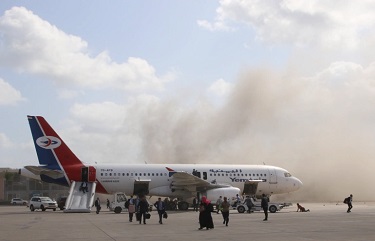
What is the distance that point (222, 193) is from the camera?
48.6 m

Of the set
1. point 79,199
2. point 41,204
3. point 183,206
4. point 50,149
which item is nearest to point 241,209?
point 183,206

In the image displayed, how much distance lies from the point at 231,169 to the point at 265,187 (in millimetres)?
3811

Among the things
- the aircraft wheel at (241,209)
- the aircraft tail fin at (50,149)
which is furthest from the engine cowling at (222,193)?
the aircraft tail fin at (50,149)

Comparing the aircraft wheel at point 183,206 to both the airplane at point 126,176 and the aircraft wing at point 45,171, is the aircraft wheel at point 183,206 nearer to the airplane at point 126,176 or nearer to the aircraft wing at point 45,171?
the airplane at point 126,176

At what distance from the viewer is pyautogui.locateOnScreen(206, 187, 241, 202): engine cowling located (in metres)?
48.4

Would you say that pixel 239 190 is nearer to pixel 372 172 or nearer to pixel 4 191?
pixel 372 172

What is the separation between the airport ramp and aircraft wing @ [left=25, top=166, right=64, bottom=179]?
5.00ft

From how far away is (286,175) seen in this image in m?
55.2

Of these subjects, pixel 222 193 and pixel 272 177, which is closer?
pixel 222 193

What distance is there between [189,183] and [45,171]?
12.4m

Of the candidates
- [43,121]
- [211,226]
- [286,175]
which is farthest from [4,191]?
[211,226]

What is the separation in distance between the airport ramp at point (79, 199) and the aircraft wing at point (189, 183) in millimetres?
7156

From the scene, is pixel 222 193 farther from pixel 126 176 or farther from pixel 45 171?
pixel 45 171

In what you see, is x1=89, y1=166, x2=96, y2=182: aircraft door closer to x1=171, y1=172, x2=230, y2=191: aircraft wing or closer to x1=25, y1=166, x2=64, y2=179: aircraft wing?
x1=25, y1=166, x2=64, y2=179: aircraft wing
